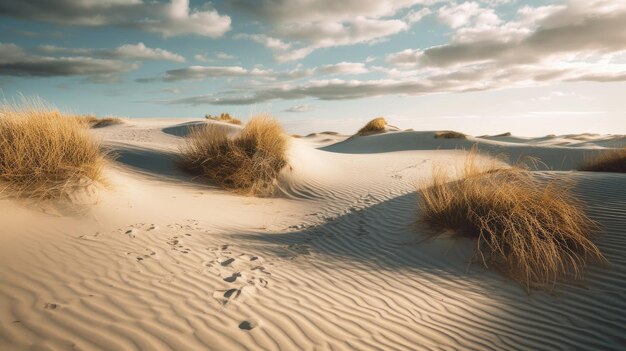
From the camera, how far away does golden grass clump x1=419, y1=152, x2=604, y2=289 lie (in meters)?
3.92

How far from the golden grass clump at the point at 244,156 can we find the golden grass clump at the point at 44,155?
8.63 feet

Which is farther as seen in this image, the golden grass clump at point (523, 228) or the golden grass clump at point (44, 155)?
the golden grass clump at point (44, 155)

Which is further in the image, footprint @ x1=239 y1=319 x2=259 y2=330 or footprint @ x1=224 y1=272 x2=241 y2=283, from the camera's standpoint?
footprint @ x1=224 y1=272 x2=241 y2=283

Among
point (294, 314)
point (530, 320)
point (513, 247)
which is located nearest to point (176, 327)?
point (294, 314)

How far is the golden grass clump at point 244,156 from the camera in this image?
7844mm

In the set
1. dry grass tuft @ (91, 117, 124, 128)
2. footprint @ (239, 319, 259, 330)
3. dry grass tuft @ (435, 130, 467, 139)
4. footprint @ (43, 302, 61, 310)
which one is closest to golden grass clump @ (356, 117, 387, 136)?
dry grass tuft @ (435, 130, 467, 139)

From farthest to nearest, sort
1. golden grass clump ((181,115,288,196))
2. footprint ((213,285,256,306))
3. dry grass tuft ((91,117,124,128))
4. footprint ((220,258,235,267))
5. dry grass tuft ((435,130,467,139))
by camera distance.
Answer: dry grass tuft ((91,117,124,128)), dry grass tuft ((435,130,467,139)), golden grass clump ((181,115,288,196)), footprint ((220,258,235,267)), footprint ((213,285,256,306))

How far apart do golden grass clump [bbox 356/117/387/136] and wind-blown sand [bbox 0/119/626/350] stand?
18.7 meters

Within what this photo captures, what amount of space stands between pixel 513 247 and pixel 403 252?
4.28 ft

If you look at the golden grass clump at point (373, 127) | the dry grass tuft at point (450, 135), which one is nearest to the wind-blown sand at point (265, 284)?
the dry grass tuft at point (450, 135)

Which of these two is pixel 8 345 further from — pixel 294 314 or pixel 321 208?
pixel 321 208

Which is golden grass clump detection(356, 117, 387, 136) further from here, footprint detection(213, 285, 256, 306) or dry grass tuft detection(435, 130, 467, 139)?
footprint detection(213, 285, 256, 306)

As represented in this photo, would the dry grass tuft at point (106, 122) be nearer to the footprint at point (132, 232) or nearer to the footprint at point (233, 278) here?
the footprint at point (132, 232)

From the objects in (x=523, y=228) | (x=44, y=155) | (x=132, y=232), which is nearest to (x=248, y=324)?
(x=132, y=232)
